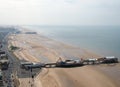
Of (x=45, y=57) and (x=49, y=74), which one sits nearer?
(x=49, y=74)

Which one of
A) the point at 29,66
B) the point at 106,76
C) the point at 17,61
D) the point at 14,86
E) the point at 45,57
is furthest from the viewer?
the point at 45,57

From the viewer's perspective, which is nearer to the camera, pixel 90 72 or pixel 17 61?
pixel 90 72

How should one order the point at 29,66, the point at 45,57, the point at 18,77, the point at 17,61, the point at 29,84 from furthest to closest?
the point at 45,57
the point at 17,61
the point at 29,66
the point at 18,77
the point at 29,84

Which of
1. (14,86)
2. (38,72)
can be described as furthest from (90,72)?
(14,86)

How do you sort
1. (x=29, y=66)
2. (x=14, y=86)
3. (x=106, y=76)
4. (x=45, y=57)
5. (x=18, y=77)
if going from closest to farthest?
(x=14, y=86)
(x=18, y=77)
(x=106, y=76)
(x=29, y=66)
(x=45, y=57)

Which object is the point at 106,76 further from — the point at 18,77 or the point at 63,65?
the point at 18,77

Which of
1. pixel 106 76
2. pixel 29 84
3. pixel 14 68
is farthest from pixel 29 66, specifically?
pixel 106 76

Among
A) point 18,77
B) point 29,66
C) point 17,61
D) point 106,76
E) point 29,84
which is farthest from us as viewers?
point 17,61

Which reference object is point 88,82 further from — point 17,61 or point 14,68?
point 17,61
